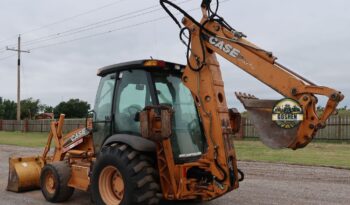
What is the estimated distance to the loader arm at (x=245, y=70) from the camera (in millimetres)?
5195

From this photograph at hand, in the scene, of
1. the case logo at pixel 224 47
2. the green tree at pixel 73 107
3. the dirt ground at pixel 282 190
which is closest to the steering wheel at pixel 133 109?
the case logo at pixel 224 47

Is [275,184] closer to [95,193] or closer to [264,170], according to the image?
[264,170]

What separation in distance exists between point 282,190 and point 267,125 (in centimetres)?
353

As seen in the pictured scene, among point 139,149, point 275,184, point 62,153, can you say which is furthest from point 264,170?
point 139,149

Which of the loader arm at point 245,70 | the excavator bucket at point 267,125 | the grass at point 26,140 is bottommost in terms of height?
the grass at point 26,140

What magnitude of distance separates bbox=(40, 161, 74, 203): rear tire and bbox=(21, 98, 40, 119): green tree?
72.8 metres

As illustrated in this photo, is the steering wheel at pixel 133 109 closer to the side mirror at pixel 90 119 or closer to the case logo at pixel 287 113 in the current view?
the side mirror at pixel 90 119

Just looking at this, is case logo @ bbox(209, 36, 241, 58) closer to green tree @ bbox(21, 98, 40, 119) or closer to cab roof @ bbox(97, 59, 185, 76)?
cab roof @ bbox(97, 59, 185, 76)

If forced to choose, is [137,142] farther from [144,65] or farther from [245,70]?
[245,70]

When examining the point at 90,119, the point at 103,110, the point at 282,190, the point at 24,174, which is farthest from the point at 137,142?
the point at 282,190

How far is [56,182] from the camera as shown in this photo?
7.70 meters

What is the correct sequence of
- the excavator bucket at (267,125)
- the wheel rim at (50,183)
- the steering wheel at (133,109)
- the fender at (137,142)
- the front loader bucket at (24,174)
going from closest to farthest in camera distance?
the excavator bucket at (267,125), the fender at (137,142), the steering wheel at (133,109), the wheel rim at (50,183), the front loader bucket at (24,174)

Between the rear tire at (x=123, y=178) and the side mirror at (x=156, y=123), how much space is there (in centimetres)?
42

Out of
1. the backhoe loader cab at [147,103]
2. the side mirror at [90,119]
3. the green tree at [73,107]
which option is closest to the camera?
the backhoe loader cab at [147,103]
